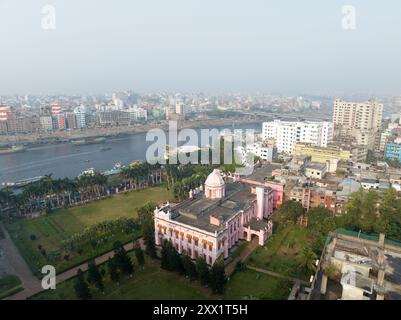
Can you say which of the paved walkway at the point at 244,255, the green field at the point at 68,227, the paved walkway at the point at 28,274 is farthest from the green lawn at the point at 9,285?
the paved walkway at the point at 244,255

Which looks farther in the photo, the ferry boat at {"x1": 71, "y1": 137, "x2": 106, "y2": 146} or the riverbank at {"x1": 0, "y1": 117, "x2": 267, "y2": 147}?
the ferry boat at {"x1": 71, "y1": 137, "x2": 106, "y2": 146}

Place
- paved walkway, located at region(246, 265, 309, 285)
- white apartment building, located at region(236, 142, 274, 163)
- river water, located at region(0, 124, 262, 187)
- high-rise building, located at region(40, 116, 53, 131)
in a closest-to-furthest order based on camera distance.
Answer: paved walkway, located at region(246, 265, 309, 285) → white apartment building, located at region(236, 142, 274, 163) → river water, located at region(0, 124, 262, 187) → high-rise building, located at region(40, 116, 53, 131)

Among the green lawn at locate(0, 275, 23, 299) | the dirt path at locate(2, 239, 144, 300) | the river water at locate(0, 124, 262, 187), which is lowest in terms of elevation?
the river water at locate(0, 124, 262, 187)

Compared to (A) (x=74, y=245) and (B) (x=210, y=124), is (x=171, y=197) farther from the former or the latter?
(B) (x=210, y=124)

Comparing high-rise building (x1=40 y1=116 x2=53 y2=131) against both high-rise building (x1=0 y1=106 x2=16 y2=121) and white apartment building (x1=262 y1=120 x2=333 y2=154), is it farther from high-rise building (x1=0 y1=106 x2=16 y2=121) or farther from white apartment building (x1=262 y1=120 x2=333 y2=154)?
white apartment building (x1=262 y1=120 x2=333 y2=154)

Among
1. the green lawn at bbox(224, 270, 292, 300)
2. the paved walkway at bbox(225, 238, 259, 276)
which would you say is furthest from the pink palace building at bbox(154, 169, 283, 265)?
the green lawn at bbox(224, 270, 292, 300)
